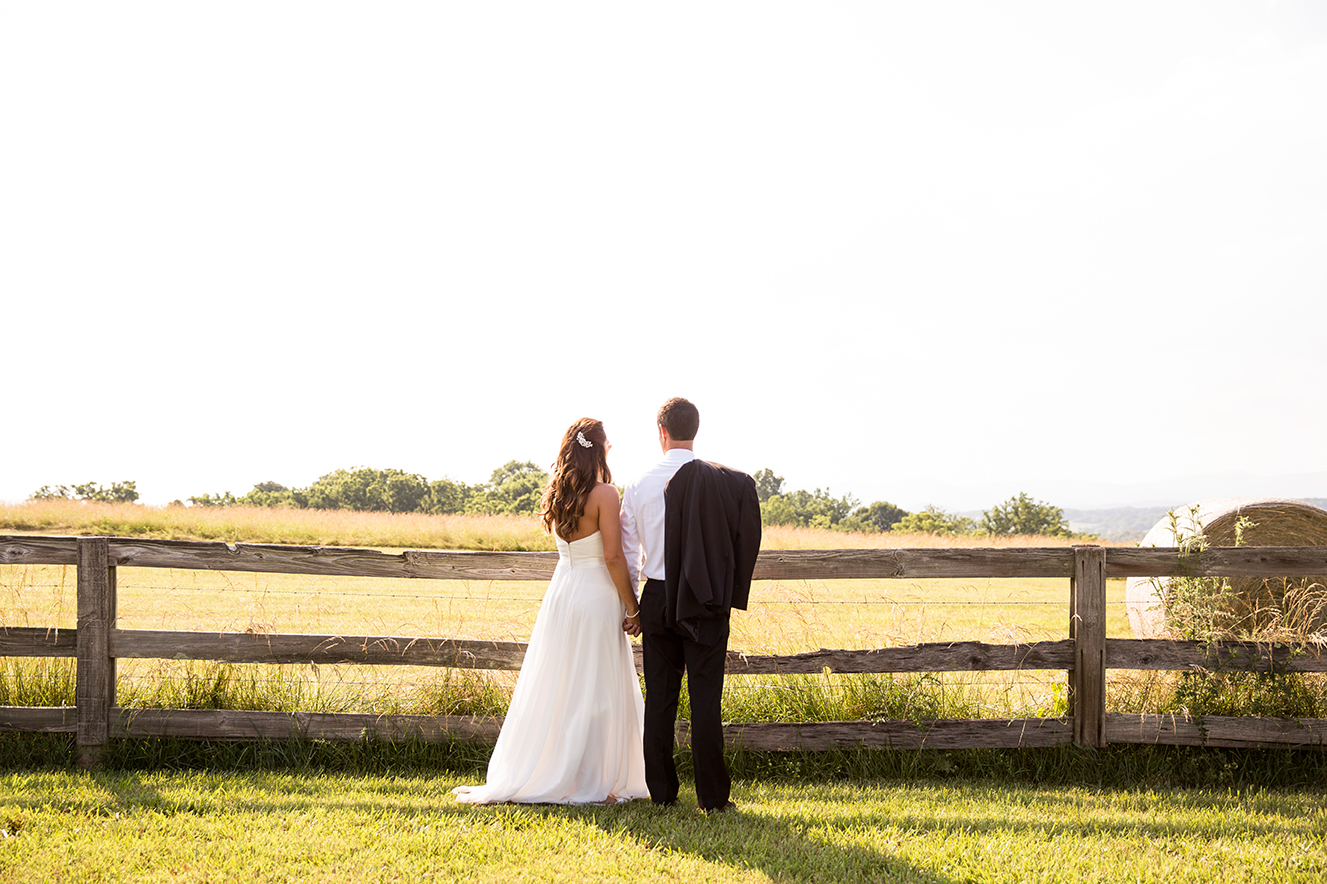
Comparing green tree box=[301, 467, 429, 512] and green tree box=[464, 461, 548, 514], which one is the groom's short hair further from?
green tree box=[301, 467, 429, 512]

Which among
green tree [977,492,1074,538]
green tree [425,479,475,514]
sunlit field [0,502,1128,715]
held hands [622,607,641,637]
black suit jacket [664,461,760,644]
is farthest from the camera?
green tree [425,479,475,514]

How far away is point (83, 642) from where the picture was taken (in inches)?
215

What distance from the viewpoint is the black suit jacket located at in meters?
4.56

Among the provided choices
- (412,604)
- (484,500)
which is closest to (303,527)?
(412,604)

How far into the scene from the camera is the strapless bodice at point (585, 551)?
16.4ft

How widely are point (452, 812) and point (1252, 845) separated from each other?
4.01 meters

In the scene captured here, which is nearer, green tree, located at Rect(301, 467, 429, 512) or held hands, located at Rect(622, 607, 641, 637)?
held hands, located at Rect(622, 607, 641, 637)

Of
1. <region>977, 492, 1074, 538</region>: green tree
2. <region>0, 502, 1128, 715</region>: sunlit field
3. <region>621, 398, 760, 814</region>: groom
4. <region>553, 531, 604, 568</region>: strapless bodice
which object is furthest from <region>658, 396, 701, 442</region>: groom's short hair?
<region>977, 492, 1074, 538</region>: green tree

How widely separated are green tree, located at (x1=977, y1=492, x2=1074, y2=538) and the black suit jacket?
36.2 meters

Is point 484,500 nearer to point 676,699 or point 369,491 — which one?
point 369,491

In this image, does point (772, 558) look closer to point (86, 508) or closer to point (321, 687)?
point (321, 687)

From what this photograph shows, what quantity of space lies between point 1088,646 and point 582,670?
10.9 ft

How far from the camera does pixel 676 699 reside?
191 inches

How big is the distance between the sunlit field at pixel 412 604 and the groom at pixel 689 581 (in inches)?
47.3
